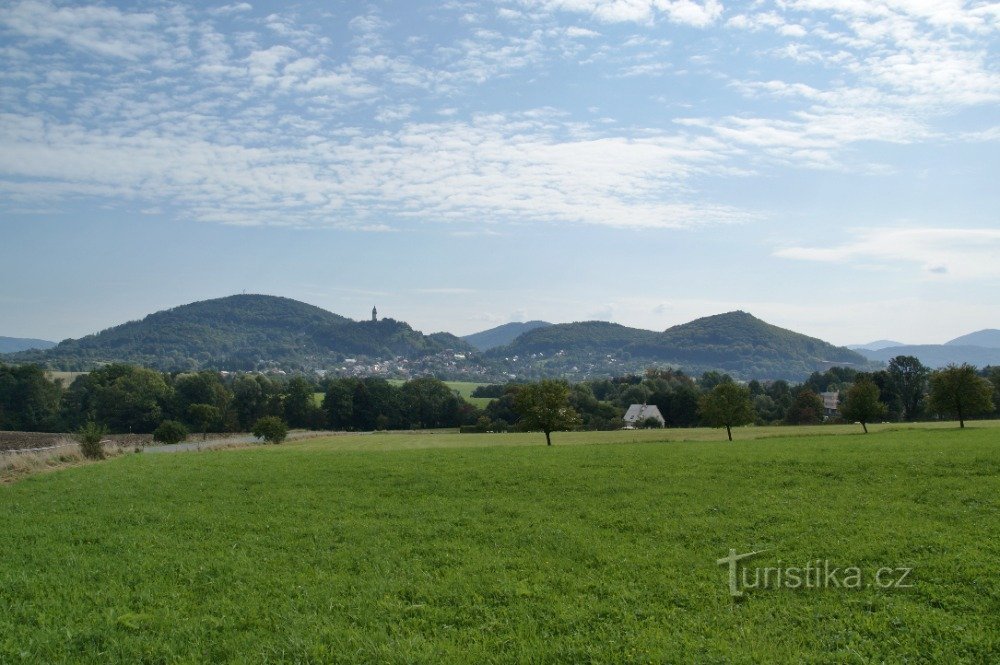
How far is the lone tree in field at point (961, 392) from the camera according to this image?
51.1m

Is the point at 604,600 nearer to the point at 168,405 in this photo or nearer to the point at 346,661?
the point at 346,661

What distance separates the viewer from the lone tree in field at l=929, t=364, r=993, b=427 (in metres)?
51.1

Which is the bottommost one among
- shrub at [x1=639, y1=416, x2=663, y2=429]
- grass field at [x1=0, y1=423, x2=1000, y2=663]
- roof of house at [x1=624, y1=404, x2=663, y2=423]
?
shrub at [x1=639, y1=416, x2=663, y2=429]

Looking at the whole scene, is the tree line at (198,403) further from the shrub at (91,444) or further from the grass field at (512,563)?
the grass field at (512,563)

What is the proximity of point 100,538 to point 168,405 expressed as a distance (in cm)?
9635

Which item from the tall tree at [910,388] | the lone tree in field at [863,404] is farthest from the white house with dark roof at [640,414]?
the lone tree in field at [863,404]

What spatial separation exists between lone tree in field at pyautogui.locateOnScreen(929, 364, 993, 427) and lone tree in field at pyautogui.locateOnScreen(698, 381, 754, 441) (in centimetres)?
1498

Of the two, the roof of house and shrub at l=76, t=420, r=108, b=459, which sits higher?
shrub at l=76, t=420, r=108, b=459

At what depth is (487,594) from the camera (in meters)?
11.3

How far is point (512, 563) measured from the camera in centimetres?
1304

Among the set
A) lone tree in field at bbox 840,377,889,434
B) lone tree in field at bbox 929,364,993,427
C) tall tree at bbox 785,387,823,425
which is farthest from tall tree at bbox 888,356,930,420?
lone tree in field at bbox 840,377,889,434

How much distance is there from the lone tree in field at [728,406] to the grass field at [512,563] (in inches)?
1110

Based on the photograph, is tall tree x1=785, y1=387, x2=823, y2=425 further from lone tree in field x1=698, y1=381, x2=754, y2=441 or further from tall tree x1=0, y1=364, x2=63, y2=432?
tall tree x1=0, y1=364, x2=63, y2=432

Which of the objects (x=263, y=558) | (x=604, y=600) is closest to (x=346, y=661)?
(x=604, y=600)
